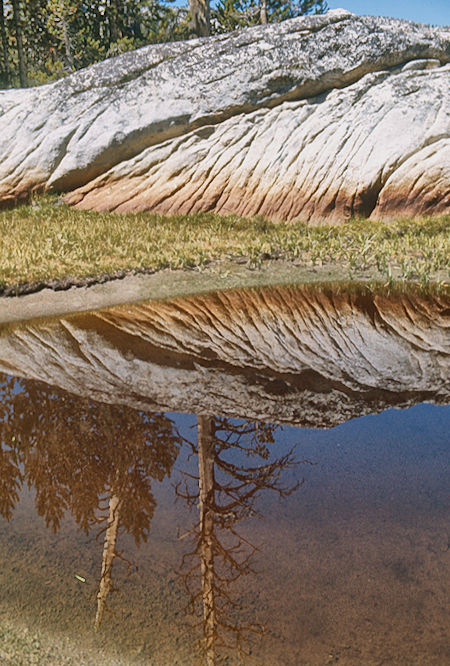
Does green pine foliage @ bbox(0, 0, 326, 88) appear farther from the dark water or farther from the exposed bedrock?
the dark water

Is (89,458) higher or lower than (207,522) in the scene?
higher

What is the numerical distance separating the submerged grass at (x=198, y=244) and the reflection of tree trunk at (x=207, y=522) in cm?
503

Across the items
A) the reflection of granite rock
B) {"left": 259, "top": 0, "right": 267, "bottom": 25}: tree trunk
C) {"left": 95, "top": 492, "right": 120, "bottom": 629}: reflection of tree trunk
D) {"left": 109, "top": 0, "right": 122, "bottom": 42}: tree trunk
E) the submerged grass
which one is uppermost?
{"left": 259, "top": 0, "right": 267, "bottom": 25}: tree trunk

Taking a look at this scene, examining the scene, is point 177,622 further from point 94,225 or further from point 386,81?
point 386,81

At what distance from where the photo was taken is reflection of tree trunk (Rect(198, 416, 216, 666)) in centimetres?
295

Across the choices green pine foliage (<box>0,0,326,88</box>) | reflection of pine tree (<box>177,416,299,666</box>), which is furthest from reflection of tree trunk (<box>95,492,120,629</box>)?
green pine foliage (<box>0,0,326,88</box>)

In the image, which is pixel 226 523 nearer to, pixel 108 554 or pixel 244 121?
pixel 108 554

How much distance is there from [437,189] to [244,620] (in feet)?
37.4

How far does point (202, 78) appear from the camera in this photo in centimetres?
1445

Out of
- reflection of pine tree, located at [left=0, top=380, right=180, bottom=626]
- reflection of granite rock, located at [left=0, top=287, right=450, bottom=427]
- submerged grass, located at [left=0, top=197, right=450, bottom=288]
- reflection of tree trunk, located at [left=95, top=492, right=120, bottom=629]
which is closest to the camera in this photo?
reflection of tree trunk, located at [left=95, top=492, right=120, bottom=629]

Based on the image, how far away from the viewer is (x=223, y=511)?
390 cm

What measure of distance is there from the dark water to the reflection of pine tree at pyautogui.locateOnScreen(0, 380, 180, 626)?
0.05 ft

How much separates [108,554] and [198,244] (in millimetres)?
7981

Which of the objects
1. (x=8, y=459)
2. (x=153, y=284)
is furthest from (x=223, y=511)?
(x=153, y=284)
